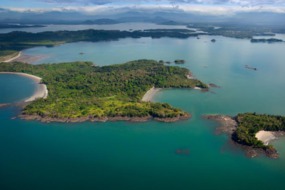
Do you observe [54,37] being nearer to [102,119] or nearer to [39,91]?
[39,91]

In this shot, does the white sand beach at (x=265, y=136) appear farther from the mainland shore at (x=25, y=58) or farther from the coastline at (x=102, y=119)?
the mainland shore at (x=25, y=58)

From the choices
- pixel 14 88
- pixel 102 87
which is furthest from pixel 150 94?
pixel 14 88

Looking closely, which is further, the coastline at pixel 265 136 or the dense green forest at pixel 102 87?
the dense green forest at pixel 102 87

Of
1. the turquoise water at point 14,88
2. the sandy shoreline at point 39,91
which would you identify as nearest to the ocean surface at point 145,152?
the turquoise water at point 14,88

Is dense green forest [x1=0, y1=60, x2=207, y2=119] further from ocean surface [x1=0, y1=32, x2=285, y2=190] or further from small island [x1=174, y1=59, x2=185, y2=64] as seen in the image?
small island [x1=174, y1=59, x2=185, y2=64]

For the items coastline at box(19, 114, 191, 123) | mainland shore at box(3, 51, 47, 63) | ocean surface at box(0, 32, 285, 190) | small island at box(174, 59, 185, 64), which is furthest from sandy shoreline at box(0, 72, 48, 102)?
small island at box(174, 59, 185, 64)

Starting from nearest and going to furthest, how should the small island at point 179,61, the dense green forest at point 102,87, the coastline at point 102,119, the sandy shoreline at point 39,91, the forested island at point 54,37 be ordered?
1. the coastline at point 102,119
2. the dense green forest at point 102,87
3. the sandy shoreline at point 39,91
4. the small island at point 179,61
5. the forested island at point 54,37

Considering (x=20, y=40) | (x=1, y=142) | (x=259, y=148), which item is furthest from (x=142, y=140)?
(x=20, y=40)

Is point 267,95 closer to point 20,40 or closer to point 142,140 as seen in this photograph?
point 142,140

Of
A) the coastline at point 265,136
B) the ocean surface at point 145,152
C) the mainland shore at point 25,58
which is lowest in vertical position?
the ocean surface at point 145,152
